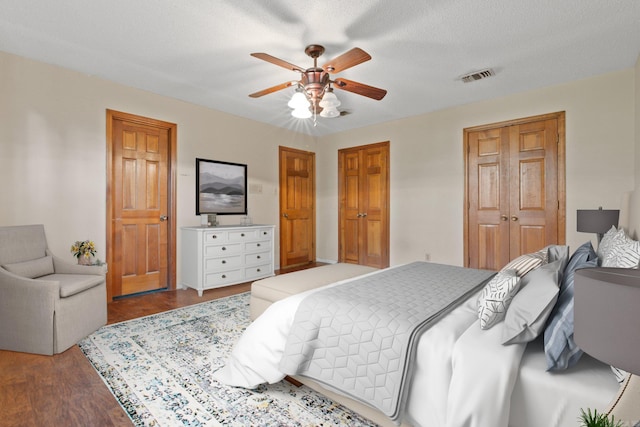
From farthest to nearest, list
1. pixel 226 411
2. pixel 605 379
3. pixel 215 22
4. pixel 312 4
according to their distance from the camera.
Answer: pixel 215 22
pixel 312 4
pixel 226 411
pixel 605 379

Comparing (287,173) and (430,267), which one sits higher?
(287,173)

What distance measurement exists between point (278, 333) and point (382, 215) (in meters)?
3.83

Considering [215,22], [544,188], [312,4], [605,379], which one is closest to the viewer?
[605,379]

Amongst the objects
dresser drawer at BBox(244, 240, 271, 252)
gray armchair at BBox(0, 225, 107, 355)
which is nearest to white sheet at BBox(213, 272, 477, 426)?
gray armchair at BBox(0, 225, 107, 355)

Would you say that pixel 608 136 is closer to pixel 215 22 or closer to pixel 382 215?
pixel 382 215

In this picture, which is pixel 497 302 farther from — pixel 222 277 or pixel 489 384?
pixel 222 277

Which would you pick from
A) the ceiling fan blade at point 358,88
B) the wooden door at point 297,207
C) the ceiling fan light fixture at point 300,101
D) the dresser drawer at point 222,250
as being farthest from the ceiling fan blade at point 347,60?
the wooden door at point 297,207

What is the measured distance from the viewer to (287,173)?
18.5 feet

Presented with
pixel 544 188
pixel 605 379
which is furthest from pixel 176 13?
pixel 544 188

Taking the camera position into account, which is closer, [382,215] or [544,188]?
[544,188]

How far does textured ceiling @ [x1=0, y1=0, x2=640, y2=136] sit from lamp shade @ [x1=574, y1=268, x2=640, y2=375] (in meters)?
2.25

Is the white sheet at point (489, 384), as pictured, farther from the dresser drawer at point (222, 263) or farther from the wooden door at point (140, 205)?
the wooden door at point (140, 205)

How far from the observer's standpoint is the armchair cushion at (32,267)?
2.54 meters

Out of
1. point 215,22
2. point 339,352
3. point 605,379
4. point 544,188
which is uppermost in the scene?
point 215,22
